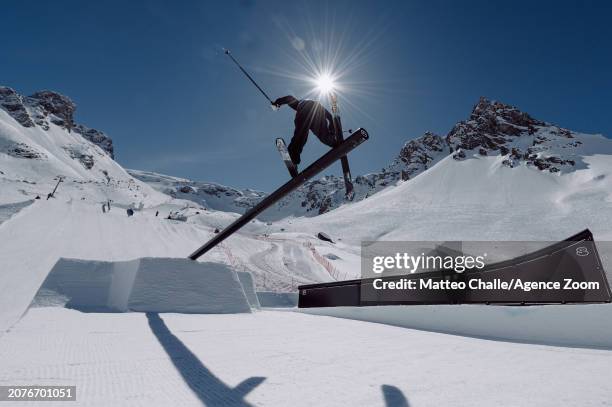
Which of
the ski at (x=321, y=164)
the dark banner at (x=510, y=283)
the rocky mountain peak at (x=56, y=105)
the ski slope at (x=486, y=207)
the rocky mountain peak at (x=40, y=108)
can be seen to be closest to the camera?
the ski at (x=321, y=164)

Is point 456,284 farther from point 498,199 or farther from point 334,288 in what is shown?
point 498,199

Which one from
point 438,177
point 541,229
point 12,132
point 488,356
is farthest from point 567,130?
point 12,132

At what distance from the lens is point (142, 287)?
9.44 m

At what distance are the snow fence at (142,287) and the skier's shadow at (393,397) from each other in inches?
309

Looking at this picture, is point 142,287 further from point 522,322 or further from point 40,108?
point 40,108

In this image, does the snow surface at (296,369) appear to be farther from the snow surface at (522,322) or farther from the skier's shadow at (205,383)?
the snow surface at (522,322)

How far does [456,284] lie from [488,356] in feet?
19.3

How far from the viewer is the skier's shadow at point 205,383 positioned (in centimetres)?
268

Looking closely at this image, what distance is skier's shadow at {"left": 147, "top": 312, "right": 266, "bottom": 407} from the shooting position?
2680mm

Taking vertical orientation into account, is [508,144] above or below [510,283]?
above

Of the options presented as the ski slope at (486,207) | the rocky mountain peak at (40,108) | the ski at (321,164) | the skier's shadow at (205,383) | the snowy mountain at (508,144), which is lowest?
the skier's shadow at (205,383)

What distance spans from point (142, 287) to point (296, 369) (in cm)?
737

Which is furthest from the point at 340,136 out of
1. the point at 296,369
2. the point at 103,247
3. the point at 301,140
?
the point at 103,247

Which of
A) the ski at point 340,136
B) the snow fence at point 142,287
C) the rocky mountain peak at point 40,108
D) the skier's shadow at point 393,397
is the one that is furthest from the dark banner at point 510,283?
the rocky mountain peak at point 40,108
